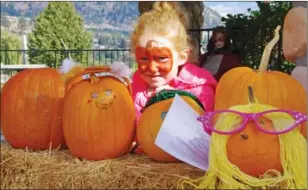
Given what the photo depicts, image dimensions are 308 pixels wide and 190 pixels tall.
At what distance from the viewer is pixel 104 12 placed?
173 inches

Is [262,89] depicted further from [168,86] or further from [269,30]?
[269,30]

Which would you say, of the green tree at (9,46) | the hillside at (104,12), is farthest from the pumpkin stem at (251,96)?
the green tree at (9,46)

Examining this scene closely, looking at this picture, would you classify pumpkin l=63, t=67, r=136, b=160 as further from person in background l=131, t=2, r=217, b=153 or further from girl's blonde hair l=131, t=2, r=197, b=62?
girl's blonde hair l=131, t=2, r=197, b=62

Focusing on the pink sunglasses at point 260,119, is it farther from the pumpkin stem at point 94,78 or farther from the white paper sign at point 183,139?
the pumpkin stem at point 94,78

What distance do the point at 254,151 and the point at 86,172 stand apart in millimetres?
385

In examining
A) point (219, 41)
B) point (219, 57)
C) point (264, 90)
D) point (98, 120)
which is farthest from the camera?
point (219, 41)

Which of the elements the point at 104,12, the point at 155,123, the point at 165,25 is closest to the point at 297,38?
the point at 165,25

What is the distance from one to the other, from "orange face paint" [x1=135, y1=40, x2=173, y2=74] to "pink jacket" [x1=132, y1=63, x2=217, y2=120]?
0.08 metres

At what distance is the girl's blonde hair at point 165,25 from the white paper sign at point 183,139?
14.4 inches

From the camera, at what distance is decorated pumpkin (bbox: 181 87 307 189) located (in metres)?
1.08

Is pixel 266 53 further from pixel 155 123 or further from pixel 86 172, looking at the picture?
pixel 86 172

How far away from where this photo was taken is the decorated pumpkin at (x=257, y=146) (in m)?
1.08

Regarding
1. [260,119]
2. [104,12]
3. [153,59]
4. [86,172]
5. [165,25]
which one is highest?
[104,12]

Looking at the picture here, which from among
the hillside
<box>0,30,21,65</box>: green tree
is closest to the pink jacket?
the hillside
